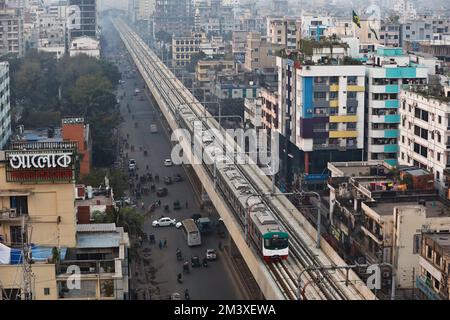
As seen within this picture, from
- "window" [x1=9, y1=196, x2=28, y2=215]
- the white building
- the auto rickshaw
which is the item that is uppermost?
the white building

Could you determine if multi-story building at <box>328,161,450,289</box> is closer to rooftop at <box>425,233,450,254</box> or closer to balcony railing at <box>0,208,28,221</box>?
rooftop at <box>425,233,450,254</box>

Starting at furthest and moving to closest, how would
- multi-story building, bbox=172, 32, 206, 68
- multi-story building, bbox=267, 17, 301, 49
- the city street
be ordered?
multi-story building, bbox=172, 32, 206, 68 → multi-story building, bbox=267, 17, 301, 49 → the city street

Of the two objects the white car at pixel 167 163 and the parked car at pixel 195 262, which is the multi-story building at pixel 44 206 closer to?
the parked car at pixel 195 262

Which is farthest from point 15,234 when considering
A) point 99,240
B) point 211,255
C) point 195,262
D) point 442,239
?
point 442,239

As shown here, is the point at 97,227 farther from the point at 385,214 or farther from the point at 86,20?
the point at 86,20

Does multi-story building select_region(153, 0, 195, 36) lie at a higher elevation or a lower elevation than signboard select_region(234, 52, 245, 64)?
higher

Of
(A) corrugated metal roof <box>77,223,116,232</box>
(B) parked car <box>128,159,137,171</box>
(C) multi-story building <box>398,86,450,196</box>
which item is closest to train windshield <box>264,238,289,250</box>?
(A) corrugated metal roof <box>77,223,116,232</box>

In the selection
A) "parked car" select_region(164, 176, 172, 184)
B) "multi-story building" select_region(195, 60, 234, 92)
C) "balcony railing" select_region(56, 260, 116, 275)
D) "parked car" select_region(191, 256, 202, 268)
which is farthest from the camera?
"multi-story building" select_region(195, 60, 234, 92)
